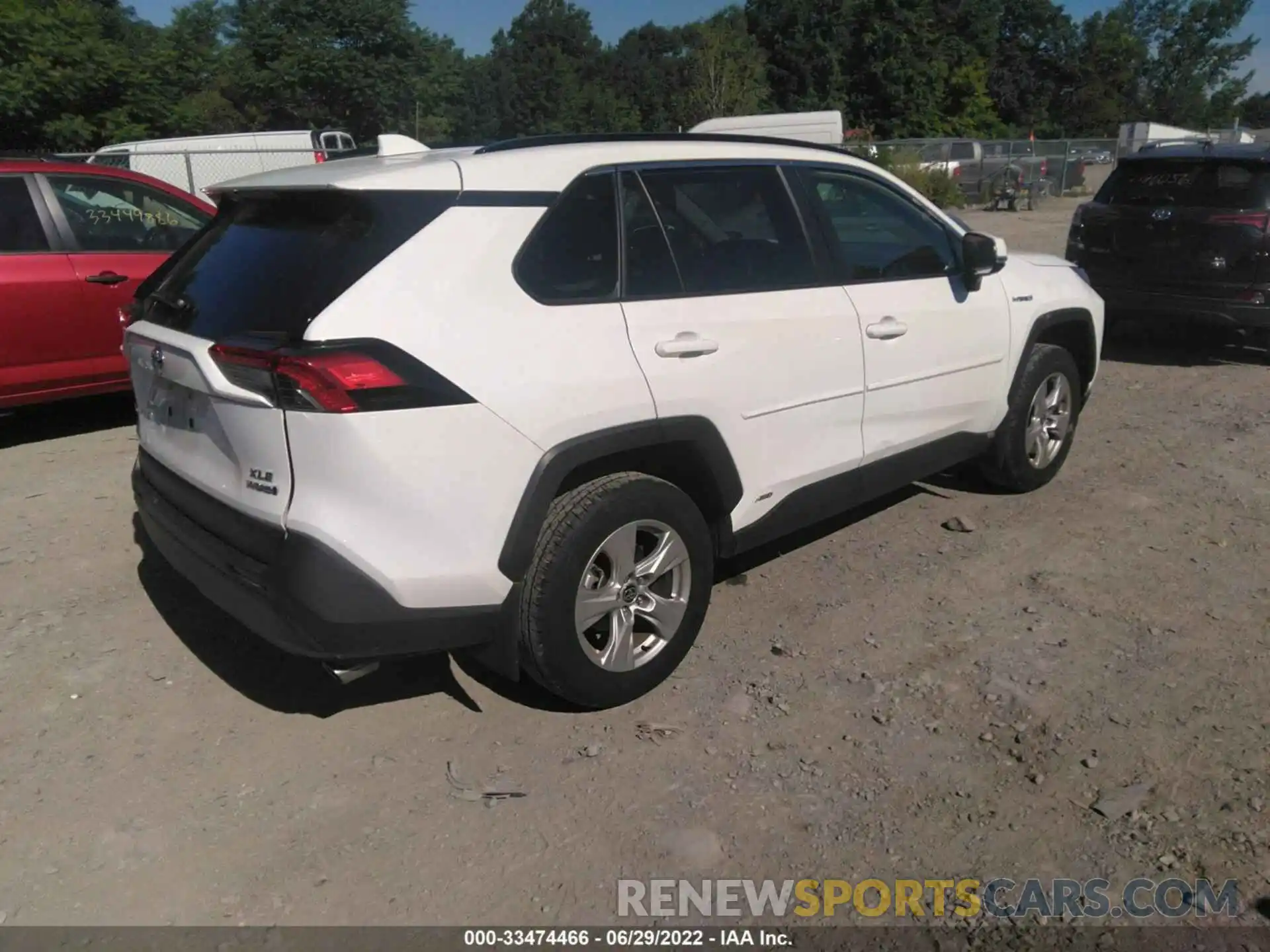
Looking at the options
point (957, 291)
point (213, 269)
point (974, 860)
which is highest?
point (213, 269)

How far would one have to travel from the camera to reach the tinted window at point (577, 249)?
10.4ft

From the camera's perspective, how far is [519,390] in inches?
118

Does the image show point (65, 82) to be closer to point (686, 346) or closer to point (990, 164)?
point (990, 164)

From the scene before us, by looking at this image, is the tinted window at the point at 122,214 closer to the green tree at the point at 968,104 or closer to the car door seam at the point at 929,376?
the car door seam at the point at 929,376

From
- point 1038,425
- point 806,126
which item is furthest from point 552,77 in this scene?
point 1038,425

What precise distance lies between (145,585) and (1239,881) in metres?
4.03

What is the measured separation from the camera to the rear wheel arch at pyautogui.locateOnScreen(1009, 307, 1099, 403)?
5.11 metres

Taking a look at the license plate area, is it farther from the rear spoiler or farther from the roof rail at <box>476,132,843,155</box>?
the roof rail at <box>476,132,843,155</box>

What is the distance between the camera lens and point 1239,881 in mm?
2699

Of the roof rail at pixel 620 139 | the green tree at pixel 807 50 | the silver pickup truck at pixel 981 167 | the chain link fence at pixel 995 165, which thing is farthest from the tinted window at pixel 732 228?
the green tree at pixel 807 50

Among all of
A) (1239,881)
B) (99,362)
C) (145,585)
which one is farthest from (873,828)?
(99,362)

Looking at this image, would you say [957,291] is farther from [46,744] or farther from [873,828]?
[46,744]

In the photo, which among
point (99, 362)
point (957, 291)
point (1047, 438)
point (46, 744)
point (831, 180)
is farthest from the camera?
point (99, 362)

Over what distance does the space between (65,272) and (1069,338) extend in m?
5.63
